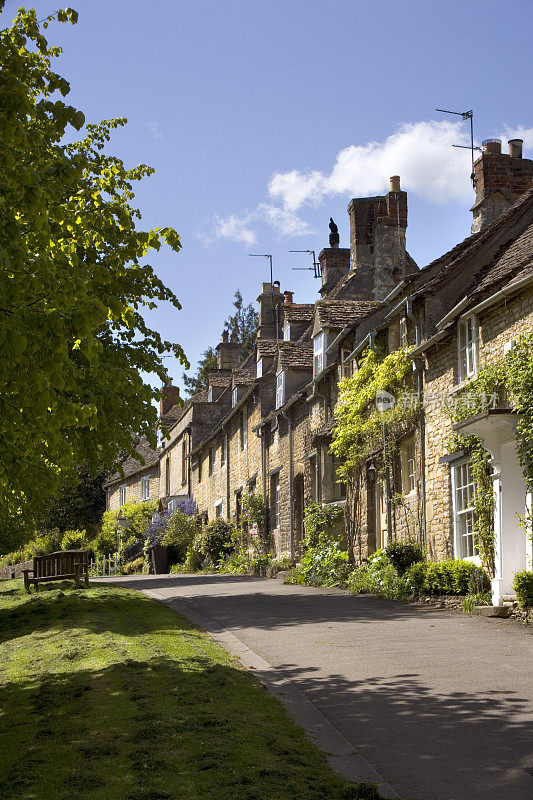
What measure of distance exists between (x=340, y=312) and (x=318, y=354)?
60.1 inches

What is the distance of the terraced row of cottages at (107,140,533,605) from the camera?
14398 millimetres

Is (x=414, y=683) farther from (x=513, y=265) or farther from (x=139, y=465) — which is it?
(x=139, y=465)

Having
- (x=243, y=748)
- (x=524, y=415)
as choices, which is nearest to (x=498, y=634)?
(x=524, y=415)

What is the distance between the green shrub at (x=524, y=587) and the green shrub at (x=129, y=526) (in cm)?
3461

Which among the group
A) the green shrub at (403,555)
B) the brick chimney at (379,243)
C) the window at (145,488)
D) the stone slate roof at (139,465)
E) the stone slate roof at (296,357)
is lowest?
the green shrub at (403,555)

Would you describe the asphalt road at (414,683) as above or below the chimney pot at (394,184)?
below

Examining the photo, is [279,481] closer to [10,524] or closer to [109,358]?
[10,524]

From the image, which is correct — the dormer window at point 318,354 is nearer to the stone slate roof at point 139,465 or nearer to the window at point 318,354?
the window at point 318,354

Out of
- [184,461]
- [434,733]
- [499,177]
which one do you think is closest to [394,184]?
[499,177]

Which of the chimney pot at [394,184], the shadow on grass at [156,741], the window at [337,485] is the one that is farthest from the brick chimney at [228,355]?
the shadow on grass at [156,741]

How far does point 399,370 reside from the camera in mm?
18906

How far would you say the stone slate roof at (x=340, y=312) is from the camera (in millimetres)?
25000

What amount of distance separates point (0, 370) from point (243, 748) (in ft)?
10.3

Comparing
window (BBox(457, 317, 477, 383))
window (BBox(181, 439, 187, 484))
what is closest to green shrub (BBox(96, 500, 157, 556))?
window (BBox(181, 439, 187, 484))
